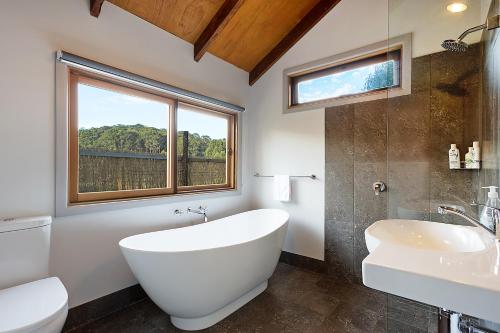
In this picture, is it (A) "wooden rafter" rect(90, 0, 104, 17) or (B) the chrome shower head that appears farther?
(A) "wooden rafter" rect(90, 0, 104, 17)

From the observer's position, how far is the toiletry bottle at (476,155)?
5.42ft

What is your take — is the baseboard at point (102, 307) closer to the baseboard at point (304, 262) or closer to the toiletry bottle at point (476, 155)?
the baseboard at point (304, 262)

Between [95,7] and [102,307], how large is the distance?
2268 mm

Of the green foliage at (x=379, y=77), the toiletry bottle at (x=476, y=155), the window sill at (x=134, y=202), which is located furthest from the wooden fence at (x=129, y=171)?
Result: the toiletry bottle at (x=476, y=155)

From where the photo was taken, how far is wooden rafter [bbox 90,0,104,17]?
1.82 m

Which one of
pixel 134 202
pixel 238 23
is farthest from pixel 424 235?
pixel 238 23

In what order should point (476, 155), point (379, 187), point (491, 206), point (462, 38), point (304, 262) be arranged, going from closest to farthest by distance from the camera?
point (491, 206)
point (462, 38)
point (476, 155)
point (379, 187)
point (304, 262)

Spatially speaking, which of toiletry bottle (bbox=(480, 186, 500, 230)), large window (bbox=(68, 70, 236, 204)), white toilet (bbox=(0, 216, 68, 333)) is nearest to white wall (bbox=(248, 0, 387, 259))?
large window (bbox=(68, 70, 236, 204))

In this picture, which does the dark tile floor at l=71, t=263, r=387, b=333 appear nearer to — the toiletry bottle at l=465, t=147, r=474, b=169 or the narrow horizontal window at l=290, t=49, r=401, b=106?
the toiletry bottle at l=465, t=147, r=474, b=169

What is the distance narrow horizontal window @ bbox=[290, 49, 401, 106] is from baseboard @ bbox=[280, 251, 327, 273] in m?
1.80

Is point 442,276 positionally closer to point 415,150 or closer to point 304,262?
point 415,150

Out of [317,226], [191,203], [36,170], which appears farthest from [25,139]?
[317,226]

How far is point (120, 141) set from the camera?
7.11 feet

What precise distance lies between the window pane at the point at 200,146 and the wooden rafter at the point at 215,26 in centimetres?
61
